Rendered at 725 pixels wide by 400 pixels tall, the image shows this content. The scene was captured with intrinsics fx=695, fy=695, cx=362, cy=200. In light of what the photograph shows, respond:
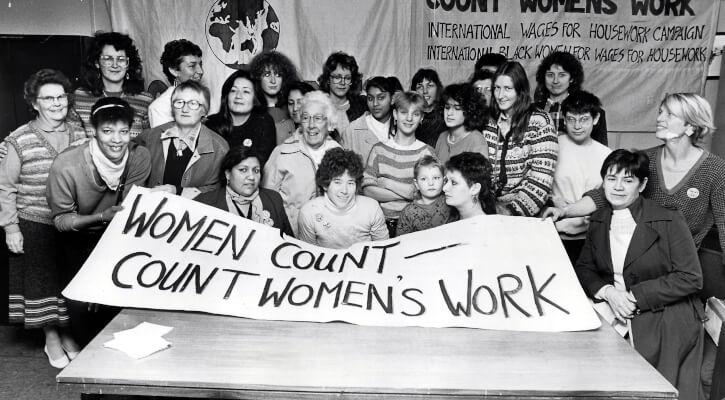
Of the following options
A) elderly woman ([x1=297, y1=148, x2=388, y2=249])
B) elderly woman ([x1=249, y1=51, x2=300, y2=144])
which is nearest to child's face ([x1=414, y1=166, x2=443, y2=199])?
elderly woman ([x1=297, y1=148, x2=388, y2=249])

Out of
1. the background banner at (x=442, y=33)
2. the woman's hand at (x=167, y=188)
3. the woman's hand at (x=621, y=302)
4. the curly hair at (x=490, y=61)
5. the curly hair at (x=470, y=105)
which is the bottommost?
the woman's hand at (x=621, y=302)

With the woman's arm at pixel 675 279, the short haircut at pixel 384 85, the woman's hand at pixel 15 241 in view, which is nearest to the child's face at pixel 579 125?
the woman's arm at pixel 675 279

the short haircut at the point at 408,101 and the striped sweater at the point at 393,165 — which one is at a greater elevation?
the short haircut at the point at 408,101

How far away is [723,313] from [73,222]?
2829mm

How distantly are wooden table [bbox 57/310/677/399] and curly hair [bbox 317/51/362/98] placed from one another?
2.30m

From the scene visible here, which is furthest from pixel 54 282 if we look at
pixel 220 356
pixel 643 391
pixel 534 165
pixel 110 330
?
pixel 643 391

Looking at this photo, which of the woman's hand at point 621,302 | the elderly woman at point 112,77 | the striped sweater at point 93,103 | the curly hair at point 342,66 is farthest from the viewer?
the curly hair at point 342,66

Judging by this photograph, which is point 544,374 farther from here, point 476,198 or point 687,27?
point 687,27

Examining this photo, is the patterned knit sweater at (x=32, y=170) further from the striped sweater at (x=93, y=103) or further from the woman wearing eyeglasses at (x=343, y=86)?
the woman wearing eyeglasses at (x=343, y=86)

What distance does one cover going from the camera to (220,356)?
90.0 inches

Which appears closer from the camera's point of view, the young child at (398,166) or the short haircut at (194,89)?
the short haircut at (194,89)

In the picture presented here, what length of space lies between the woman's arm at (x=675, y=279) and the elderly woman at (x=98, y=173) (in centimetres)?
240

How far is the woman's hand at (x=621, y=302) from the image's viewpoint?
9.66 feet

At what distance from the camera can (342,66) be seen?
4.44m
